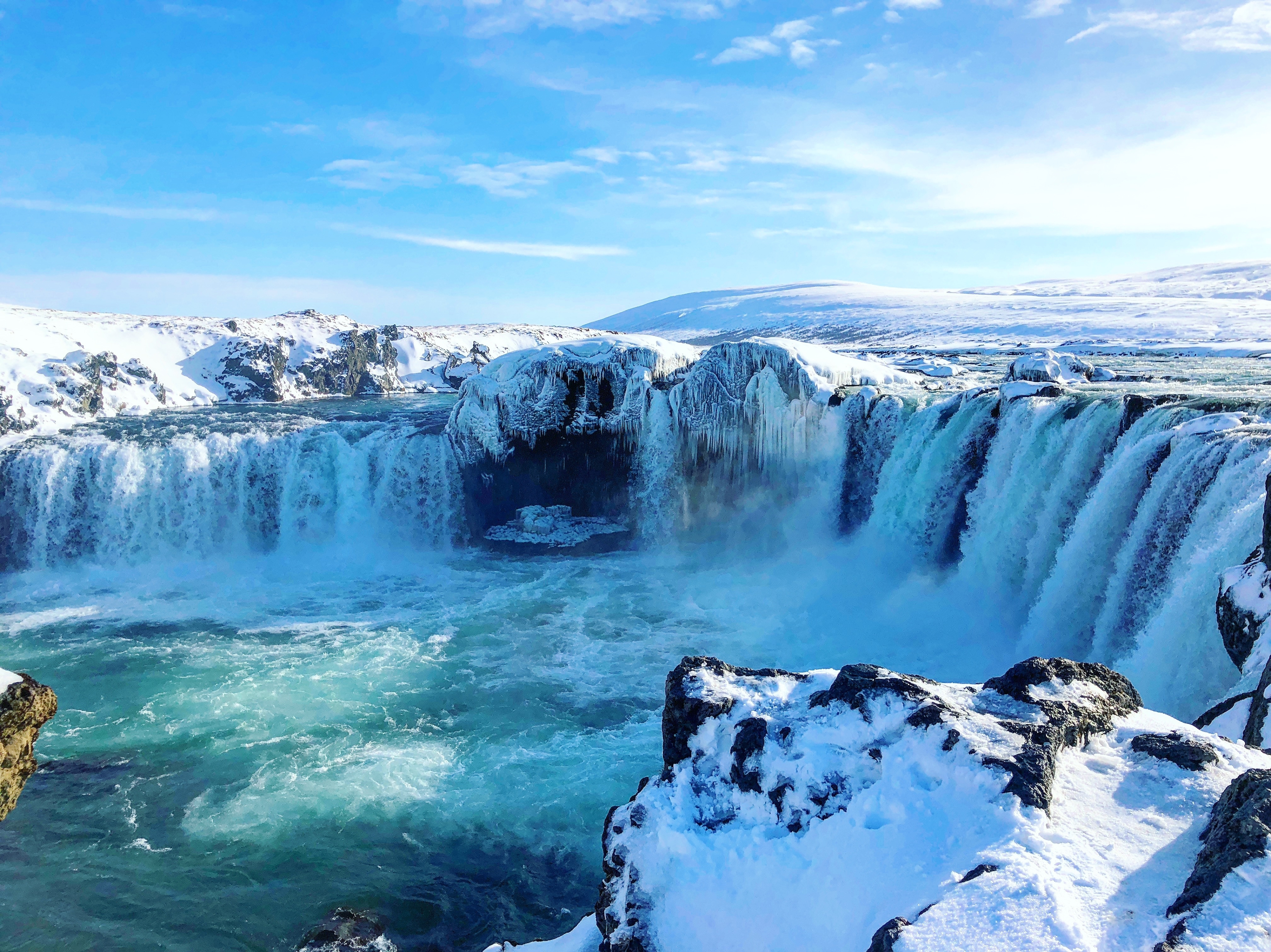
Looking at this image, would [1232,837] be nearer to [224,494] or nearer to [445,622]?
[445,622]

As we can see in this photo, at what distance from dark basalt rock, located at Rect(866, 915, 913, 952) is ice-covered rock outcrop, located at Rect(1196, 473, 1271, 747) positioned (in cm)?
406

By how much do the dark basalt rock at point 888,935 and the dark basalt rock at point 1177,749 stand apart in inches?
75.2

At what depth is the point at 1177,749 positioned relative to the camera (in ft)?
12.7

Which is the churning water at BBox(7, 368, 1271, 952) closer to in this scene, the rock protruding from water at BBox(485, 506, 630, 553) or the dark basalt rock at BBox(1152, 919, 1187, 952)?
the rock protruding from water at BBox(485, 506, 630, 553)

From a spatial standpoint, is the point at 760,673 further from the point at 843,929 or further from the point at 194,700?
the point at 194,700

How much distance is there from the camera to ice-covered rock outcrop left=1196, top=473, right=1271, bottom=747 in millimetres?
5613

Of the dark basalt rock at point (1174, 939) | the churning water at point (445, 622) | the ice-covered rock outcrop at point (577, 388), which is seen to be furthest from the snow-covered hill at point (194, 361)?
the dark basalt rock at point (1174, 939)

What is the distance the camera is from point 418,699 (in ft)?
40.8

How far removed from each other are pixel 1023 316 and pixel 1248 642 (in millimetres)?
78425

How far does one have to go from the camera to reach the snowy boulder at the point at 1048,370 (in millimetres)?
18500

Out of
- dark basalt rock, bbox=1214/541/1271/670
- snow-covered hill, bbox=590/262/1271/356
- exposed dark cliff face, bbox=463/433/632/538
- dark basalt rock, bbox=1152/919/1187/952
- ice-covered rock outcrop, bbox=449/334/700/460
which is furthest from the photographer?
snow-covered hill, bbox=590/262/1271/356

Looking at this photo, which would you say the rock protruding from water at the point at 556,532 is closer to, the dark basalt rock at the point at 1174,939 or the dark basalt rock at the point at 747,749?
the dark basalt rock at the point at 747,749

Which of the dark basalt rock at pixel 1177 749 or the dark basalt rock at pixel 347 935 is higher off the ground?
the dark basalt rock at pixel 1177 749

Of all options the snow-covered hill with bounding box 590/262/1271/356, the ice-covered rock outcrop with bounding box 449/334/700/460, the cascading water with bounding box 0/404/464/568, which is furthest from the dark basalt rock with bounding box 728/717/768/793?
the snow-covered hill with bounding box 590/262/1271/356
